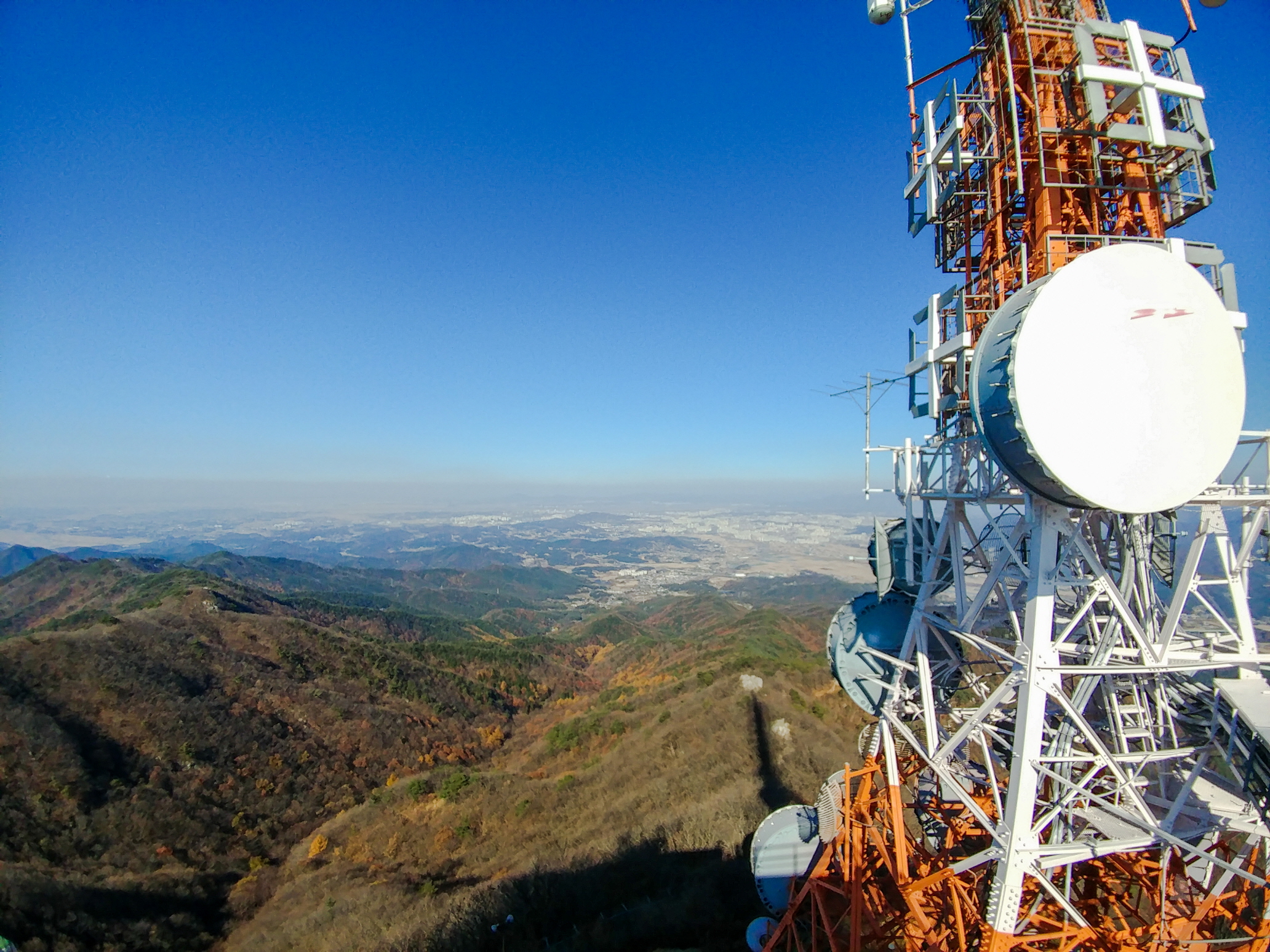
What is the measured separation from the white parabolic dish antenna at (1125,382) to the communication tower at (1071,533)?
0.09 feet

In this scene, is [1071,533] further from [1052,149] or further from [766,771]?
[766,771]

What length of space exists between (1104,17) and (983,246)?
4.31 m

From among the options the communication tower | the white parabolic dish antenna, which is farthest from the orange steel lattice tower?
the white parabolic dish antenna

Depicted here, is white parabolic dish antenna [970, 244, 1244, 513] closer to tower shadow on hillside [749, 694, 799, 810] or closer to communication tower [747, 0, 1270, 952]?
communication tower [747, 0, 1270, 952]

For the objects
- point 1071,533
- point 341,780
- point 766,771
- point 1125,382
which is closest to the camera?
point 1125,382

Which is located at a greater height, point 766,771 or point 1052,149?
point 1052,149

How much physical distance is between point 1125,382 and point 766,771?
28.7 m

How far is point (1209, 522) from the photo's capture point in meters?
8.01

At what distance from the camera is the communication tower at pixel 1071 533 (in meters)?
6.96

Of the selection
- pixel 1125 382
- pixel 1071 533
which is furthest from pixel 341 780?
pixel 1125 382

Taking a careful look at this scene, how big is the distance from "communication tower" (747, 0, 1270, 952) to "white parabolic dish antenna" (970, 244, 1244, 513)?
29 mm

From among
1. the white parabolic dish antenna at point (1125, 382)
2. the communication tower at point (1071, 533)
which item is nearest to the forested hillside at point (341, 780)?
the communication tower at point (1071, 533)

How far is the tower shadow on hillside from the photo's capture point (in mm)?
26984

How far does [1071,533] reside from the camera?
7.61 meters
